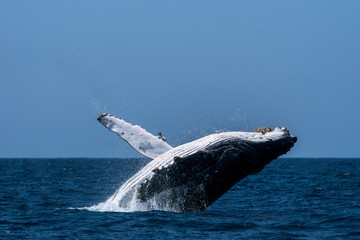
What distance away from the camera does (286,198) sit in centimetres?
1831

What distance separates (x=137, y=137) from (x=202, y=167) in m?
1.77

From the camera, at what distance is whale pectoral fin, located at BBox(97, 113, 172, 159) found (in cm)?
1259

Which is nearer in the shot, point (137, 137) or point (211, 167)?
point (211, 167)

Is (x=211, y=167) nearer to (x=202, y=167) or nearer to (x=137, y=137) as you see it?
(x=202, y=167)

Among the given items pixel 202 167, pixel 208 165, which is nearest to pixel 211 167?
pixel 208 165

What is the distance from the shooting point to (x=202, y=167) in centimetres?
1173

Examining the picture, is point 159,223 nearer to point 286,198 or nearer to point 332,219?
point 332,219

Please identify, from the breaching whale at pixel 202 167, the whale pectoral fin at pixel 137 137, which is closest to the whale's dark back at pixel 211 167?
the breaching whale at pixel 202 167

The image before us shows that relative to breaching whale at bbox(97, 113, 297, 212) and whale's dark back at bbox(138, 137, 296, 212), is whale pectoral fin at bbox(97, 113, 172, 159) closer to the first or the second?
breaching whale at bbox(97, 113, 297, 212)

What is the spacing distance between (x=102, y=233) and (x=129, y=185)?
1.48 m

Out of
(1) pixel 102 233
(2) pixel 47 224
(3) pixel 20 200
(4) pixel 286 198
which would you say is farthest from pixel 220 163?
(3) pixel 20 200

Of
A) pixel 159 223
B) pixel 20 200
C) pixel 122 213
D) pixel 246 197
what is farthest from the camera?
pixel 246 197

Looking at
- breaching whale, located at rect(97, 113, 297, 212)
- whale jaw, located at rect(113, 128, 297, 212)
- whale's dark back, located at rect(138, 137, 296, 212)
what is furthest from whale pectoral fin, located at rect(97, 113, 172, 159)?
whale's dark back, located at rect(138, 137, 296, 212)

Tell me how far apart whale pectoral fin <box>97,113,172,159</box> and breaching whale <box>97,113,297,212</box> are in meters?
0.36
